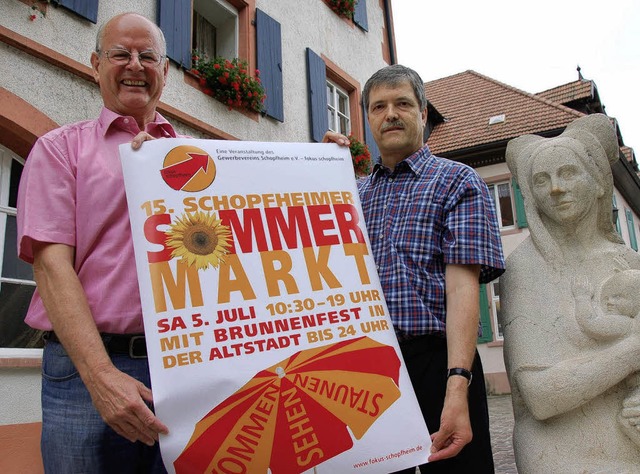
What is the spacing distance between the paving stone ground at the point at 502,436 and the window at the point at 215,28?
519cm

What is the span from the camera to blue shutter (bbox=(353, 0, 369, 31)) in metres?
9.62

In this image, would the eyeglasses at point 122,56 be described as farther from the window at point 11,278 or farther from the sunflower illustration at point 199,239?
the window at point 11,278

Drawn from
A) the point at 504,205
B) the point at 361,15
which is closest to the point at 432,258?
the point at 361,15

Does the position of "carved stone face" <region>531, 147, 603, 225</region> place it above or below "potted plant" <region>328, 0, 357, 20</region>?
below

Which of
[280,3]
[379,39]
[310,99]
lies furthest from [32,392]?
[379,39]

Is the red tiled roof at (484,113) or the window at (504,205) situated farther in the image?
the red tiled roof at (484,113)

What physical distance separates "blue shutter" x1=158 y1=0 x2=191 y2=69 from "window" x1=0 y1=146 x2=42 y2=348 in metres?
1.98

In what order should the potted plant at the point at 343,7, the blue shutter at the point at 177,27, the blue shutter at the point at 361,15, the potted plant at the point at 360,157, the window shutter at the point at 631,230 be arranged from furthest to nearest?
the window shutter at the point at 631,230 → the blue shutter at the point at 361,15 → the potted plant at the point at 343,7 → the potted plant at the point at 360,157 → the blue shutter at the point at 177,27

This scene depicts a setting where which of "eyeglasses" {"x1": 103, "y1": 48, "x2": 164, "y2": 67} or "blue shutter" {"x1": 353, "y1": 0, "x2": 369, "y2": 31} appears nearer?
"eyeglasses" {"x1": 103, "y1": 48, "x2": 164, "y2": 67}

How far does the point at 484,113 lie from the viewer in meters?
16.4

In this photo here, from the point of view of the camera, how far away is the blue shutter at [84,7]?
15.7 ft

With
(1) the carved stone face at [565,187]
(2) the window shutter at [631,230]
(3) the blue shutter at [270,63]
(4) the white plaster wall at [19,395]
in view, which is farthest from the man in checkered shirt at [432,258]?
(2) the window shutter at [631,230]

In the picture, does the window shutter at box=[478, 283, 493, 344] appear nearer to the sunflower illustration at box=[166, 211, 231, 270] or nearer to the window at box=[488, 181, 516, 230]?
the window at box=[488, 181, 516, 230]

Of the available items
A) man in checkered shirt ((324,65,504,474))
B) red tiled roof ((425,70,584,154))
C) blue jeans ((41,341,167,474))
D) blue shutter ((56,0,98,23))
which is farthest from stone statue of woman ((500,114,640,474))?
red tiled roof ((425,70,584,154))
